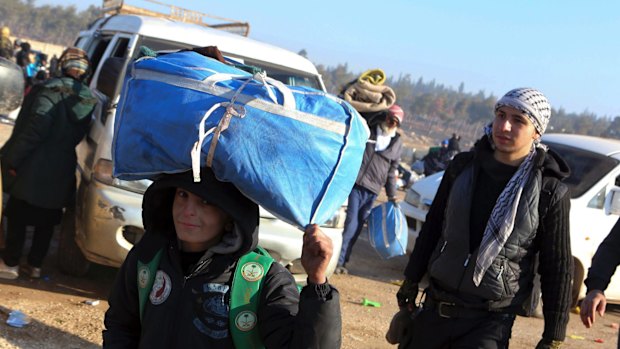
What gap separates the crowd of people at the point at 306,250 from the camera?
2.22m

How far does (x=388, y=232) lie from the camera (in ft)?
24.2

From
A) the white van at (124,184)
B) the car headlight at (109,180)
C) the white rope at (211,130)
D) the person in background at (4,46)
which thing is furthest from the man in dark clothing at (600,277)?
the person in background at (4,46)

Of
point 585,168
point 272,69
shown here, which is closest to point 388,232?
point 272,69

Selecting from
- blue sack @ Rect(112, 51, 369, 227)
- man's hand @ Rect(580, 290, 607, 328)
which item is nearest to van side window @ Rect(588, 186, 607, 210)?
man's hand @ Rect(580, 290, 607, 328)

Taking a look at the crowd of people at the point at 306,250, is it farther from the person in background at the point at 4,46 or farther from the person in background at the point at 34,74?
the person in background at the point at 4,46

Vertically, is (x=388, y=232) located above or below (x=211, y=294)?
below

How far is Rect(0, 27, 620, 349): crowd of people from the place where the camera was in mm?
2219

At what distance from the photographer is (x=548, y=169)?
352 cm

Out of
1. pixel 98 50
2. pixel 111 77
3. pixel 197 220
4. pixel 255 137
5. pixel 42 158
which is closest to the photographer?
pixel 255 137

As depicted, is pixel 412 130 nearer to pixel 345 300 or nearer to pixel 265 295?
pixel 345 300

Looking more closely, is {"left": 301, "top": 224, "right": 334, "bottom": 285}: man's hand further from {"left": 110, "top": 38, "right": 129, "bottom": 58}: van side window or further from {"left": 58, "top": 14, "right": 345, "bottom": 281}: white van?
{"left": 110, "top": 38, "right": 129, "bottom": 58}: van side window

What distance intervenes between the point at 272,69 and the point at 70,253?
234 cm

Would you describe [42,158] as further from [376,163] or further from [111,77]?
[376,163]

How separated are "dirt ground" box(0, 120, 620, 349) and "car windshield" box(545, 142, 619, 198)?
1.48 metres
